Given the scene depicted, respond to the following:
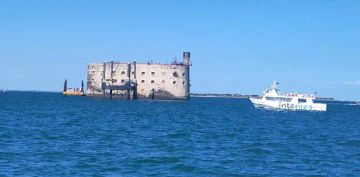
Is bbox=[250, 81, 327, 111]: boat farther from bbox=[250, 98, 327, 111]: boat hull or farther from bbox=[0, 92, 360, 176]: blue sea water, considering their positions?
bbox=[0, 92, 360, 176]: blue sea water

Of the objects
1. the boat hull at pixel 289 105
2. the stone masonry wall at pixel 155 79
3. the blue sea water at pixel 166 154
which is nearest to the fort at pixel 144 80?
the stone masonry wall at pixel 155 79

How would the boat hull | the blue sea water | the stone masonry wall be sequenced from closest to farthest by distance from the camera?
the blue sea water
the boat hull
the stone masonry wall

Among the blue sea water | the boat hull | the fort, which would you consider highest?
the fort

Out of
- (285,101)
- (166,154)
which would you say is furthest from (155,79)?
(166,154)

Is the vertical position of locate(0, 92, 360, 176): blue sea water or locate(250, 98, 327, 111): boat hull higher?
locate(250, 98, 327, 111): boat hull

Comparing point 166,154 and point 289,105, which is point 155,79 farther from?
point 166,154

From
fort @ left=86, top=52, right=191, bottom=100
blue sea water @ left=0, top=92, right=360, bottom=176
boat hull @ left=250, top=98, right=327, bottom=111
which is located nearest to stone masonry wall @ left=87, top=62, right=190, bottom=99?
Answer: fort @ left=86, top=52, right=191, bottom=100

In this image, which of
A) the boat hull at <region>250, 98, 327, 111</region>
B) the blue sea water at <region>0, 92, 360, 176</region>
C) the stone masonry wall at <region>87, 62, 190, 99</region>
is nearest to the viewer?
the blue sea water at <region>0, 92, 360, 176</region>

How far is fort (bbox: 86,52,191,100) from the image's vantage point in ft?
359

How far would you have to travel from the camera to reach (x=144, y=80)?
363ft

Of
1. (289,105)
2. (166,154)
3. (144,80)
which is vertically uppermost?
(144,80)

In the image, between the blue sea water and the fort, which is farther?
the fort

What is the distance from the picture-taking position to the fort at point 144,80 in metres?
110

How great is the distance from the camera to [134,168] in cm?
2128
